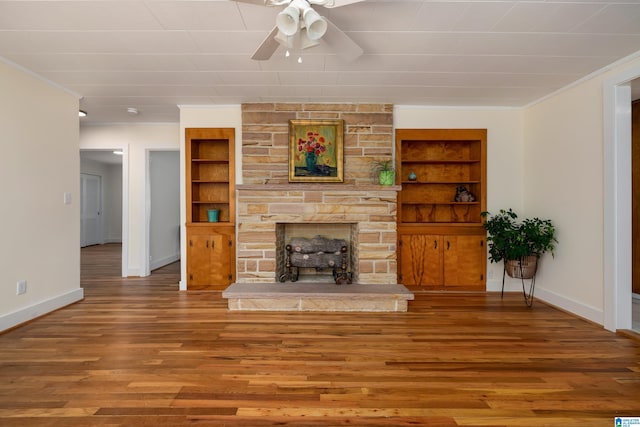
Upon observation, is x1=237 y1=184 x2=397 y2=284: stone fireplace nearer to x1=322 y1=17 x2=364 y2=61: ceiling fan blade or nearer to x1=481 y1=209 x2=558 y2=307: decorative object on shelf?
x1=481 y1=209 x2=558 y2=307: decorative object on shelf

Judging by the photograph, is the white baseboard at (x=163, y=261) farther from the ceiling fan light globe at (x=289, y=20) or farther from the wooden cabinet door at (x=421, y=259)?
the ceiling fan light globe at (x=289, y=20)

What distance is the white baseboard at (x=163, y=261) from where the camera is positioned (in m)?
5.94

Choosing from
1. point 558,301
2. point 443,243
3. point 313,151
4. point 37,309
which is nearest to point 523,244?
point 558,301

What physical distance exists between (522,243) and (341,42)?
2958 mm

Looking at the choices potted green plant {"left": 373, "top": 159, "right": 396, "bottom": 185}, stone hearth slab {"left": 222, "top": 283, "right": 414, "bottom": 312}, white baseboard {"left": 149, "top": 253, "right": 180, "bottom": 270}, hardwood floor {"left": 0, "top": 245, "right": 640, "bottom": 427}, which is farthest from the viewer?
white baseboard {"left": 149, "top": 253, "right": 180, "bottom": 270}

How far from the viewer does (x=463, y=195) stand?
15.0ft

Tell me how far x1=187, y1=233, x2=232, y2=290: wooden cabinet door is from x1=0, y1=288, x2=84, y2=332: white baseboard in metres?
1.25

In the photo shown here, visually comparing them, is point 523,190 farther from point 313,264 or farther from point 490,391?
point 490,391

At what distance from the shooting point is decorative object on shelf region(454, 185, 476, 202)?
454 cm

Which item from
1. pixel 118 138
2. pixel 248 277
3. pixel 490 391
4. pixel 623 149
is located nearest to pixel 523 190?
pixel 623 149

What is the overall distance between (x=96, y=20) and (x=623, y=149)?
14.3 feet

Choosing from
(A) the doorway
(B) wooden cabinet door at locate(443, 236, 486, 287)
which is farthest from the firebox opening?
(A) the doorway

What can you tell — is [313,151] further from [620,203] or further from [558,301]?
[558,301]

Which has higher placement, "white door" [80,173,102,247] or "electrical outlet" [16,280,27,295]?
"white door" [80,173,102,247]
